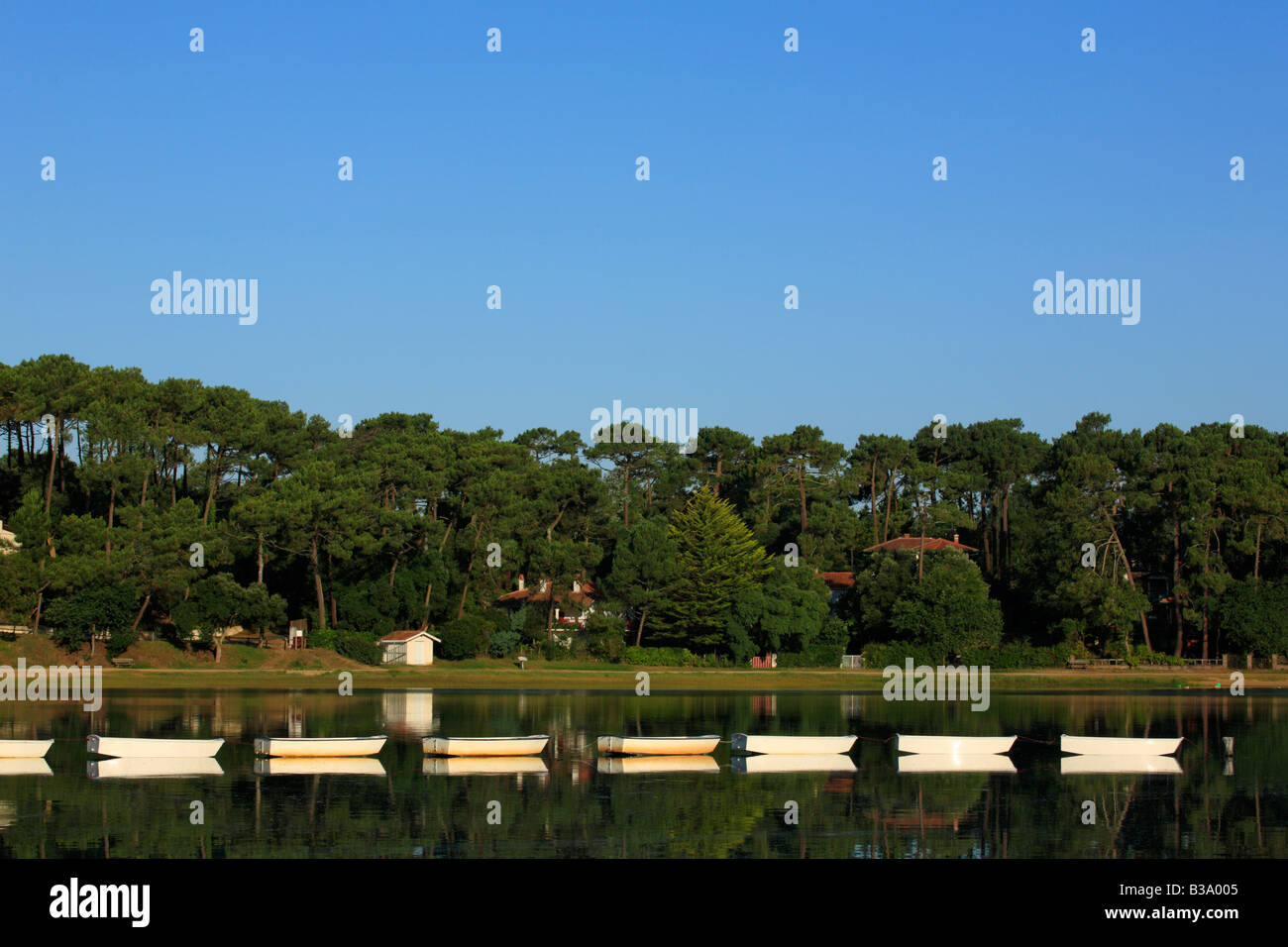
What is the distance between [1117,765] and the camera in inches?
2078

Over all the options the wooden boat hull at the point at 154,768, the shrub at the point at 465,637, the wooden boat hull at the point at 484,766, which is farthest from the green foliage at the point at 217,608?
the wooden boat hull at the point at 484,766

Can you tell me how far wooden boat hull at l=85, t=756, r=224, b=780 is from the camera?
147 ft

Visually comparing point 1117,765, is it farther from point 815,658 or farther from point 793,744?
point 815,658

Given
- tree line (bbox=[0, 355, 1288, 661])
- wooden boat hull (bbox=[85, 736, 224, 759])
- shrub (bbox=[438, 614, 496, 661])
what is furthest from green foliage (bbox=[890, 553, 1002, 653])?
wooden boat hull (bbox=[85, 736, 224, 759])

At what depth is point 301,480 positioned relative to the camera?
90688 mm

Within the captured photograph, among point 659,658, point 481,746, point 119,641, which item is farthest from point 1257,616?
point 119,641

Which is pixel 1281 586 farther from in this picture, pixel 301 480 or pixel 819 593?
pixel 301 480

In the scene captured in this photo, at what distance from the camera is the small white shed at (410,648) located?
8875 cm

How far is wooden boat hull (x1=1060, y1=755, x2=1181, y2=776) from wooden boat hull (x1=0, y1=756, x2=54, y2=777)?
3808 cm

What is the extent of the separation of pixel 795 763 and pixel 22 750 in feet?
95.7

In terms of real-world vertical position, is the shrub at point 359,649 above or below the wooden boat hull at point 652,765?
above

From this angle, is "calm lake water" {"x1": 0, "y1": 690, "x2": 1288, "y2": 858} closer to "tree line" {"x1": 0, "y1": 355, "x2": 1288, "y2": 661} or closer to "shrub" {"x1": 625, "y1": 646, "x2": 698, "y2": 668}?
"tree line" {"x1": 0, "y1": 355, "x2": 1288, "y2": 661}

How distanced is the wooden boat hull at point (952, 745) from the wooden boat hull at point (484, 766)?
15476 millimetres

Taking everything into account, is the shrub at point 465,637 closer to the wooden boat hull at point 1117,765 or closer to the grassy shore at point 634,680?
the grassy shore at point 634,680
